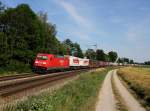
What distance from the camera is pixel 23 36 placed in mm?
61219

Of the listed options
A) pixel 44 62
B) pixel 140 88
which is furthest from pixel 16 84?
pixel 44 62

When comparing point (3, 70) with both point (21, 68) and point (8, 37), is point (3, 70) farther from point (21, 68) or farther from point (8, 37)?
point (8, 37)

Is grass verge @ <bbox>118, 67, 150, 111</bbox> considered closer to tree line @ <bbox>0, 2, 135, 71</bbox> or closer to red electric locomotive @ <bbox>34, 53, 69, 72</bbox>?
red electric locomotive @ <bbox>34, 53, 69, 72</bbox>

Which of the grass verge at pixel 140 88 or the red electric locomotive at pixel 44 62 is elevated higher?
the red electric locomotive at pixel 44 62

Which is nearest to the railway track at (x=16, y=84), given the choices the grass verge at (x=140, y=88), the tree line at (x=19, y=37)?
the grass verge at (x=140, y=88)

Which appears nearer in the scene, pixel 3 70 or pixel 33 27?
pixel 3 70

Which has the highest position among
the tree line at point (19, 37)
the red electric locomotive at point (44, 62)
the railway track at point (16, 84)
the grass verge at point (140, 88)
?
the tree line at point (19, 37)

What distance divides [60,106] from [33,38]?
50.4m

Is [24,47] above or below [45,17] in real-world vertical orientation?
below

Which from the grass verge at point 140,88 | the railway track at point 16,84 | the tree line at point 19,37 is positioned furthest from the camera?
the tree line at point 19,37

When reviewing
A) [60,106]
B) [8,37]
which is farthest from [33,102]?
[8,37]

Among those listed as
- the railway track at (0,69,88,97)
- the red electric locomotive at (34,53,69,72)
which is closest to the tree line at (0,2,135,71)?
the red electric locomotive at (34,53,69,72)

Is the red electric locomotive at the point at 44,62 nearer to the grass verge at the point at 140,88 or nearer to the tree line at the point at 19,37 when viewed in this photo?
the tree line at the point at 19,37

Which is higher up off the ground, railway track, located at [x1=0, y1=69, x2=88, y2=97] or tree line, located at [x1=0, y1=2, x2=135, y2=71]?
tree line, located at [x1=0, y1=2, x2=135, y2=71]
